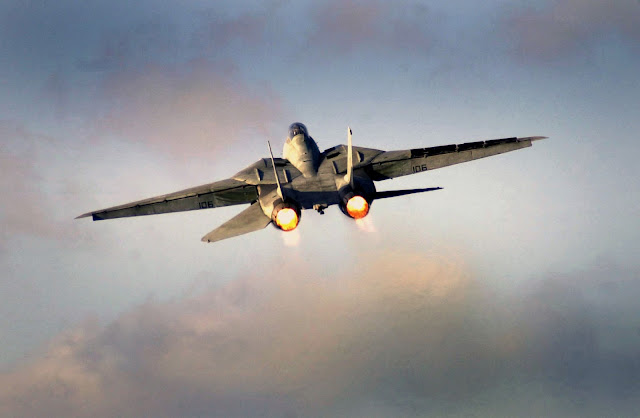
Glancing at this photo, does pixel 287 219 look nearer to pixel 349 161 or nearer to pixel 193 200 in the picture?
pixel 349 161

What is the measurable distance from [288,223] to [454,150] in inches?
557

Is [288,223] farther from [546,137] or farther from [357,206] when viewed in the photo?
[546,137]

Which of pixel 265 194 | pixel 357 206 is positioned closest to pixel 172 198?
pixel 265 194

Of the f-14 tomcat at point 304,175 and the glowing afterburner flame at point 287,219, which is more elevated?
the f-14 tomcat at point 304,175

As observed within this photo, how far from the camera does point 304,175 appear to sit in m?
42.8

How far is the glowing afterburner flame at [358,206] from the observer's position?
1459 inches

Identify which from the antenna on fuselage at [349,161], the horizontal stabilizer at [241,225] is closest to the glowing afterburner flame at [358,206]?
the antenna on fuselage at [349,161]

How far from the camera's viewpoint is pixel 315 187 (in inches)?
1608

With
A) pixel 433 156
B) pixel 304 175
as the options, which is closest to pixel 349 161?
pixel 304 175

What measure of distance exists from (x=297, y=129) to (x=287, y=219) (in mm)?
11904

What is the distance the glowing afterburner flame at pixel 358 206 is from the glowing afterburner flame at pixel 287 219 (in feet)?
10.2

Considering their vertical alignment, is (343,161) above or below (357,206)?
above

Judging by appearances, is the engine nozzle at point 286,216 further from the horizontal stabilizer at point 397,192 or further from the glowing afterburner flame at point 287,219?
the horizontal stabilizer at point 397,192

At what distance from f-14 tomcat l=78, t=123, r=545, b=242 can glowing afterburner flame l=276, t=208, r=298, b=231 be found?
1750 mm
